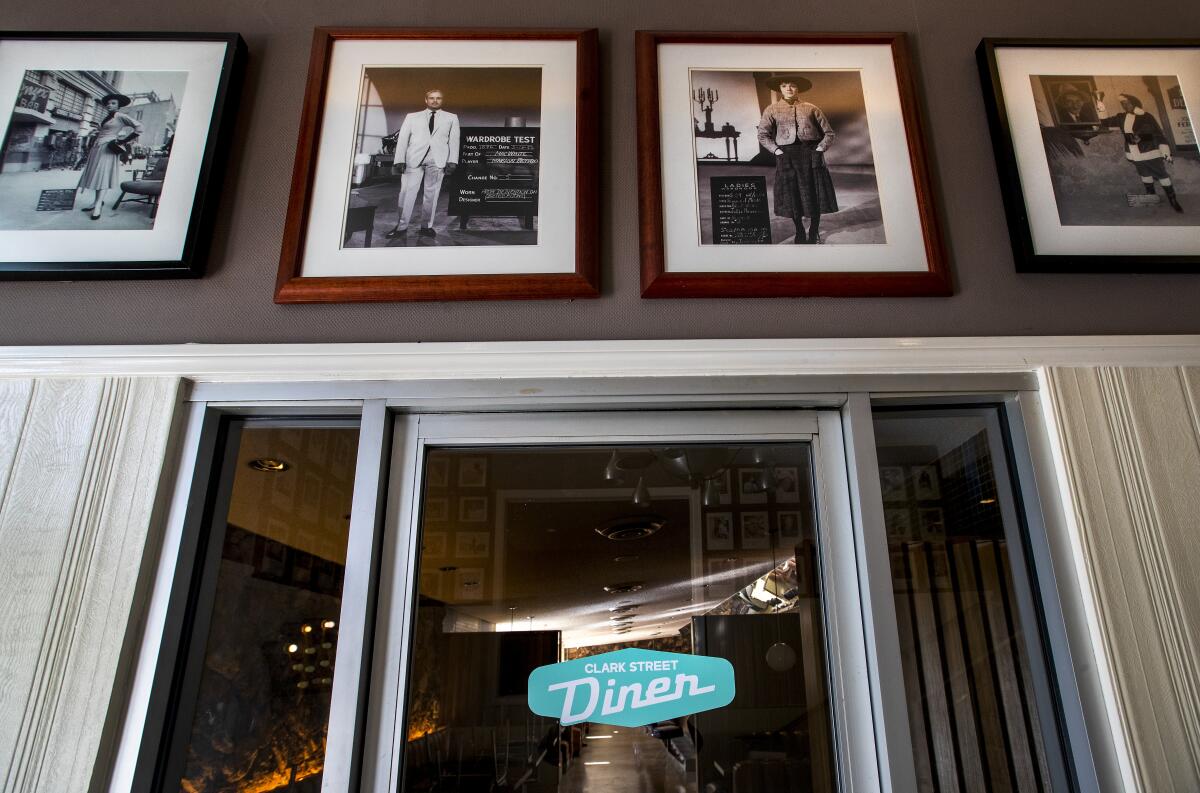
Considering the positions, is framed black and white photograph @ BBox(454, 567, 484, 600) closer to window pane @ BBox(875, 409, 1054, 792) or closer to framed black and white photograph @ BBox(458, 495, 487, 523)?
framed black and white photograph @ BBox(458, 495, 487, 523)

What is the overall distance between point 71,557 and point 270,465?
335 mm

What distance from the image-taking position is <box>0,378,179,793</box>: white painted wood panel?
1.17m

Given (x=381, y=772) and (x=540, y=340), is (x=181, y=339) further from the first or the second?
(x=381, y=772)

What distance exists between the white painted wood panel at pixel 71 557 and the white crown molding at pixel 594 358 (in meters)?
0.05

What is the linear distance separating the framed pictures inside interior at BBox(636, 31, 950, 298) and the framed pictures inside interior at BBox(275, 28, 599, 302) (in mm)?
157

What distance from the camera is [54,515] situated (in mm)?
1296

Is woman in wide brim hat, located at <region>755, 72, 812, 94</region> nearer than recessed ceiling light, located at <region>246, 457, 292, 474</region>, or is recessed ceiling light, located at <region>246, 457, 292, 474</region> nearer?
recessed ceiling light, located at <region>246, 457, 292, 474</region>

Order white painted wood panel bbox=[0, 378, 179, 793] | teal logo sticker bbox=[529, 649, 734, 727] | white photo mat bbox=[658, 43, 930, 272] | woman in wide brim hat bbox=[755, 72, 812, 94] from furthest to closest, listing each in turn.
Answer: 1. woman in wide brim hat bbox=[755, 72, 812, 94]
2. white photo mat bbox=[658, 43, 930, 272]
3. teal logo sticker bbox=[529, 649, 734, 727]
4. white painted wood panel bbox=[0, 378, 179, 793]

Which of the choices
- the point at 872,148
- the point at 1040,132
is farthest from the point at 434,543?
the point at 1040,132

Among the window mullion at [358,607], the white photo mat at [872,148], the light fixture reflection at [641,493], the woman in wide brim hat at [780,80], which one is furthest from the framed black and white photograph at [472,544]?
the woman in wide brim hat at [780,80]

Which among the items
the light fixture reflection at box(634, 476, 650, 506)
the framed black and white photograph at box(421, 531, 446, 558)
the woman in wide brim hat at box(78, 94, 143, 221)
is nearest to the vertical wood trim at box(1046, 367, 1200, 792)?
the light fixture reflection at box(634, 476, 650, 506)

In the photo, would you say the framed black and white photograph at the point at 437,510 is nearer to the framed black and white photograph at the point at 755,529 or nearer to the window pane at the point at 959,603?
the framed black and white photograph at the point at 755,529

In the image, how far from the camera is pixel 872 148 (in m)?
1.60

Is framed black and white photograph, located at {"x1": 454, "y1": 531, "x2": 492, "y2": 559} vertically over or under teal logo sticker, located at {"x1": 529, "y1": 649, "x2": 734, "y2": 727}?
over
